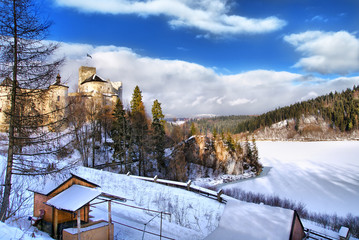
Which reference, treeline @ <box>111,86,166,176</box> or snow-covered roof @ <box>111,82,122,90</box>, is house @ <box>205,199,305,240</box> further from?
snow-covered roof @ <box>111,82,122,90</box>

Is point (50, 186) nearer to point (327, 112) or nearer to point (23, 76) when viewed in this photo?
point (23, 76)

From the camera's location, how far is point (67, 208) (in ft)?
27.5

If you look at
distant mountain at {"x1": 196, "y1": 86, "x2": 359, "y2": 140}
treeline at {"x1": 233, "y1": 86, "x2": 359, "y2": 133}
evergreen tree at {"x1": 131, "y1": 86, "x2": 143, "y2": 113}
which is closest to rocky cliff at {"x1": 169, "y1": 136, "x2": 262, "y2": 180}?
evergreen tree at {"x1": 131, "y1": 86, "x2": 143, "y2": 113}

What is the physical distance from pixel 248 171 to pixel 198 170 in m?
10.3

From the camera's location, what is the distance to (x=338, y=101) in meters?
114

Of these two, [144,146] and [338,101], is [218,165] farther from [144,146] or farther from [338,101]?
[338,101]

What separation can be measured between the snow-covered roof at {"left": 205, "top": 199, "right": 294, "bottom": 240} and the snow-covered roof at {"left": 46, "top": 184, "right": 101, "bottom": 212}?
14.7 ft

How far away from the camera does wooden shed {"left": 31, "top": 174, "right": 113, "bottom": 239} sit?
8672 millimetres

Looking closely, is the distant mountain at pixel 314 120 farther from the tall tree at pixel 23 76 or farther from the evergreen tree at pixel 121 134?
the tall tree at pixel 23 76

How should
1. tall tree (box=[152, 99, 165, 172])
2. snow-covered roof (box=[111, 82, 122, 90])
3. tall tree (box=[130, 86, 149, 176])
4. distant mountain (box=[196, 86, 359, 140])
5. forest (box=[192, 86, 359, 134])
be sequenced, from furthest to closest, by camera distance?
forest (box=[192, 86, 359, 134])
distant mountain (box=[196, 86, 359, 140])
snow-covered roof (box=[111, 82, 122, 90])
tall tree (box=[152, 99, 165, 172])
tall tree (box=[130, 86, 149, 176])

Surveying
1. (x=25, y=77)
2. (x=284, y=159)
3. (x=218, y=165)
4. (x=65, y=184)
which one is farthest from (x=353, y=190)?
(x=25, y=77)

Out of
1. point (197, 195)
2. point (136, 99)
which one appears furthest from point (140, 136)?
point (197, 195)

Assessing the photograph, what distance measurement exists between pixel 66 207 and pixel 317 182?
120ft

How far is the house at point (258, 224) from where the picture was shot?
7.66m
